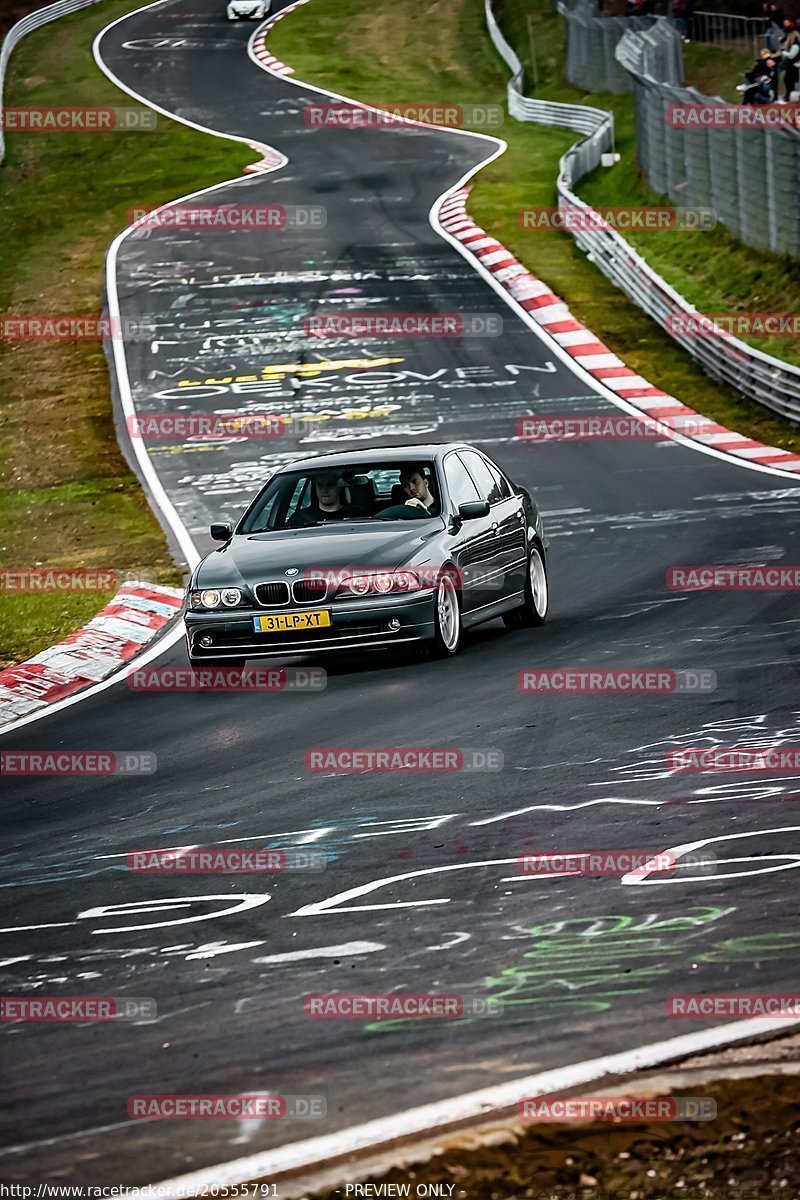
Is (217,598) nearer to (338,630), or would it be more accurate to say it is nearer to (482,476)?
(338,630)

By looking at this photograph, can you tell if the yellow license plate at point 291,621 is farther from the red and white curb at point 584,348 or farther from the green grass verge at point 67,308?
the red and white curb at point 584,348

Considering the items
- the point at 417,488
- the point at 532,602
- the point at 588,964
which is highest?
the point at 588,964

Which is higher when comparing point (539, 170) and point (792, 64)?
point (792, 64)

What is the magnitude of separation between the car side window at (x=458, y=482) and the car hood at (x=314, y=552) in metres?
0.48

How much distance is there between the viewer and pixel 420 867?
25.0ft

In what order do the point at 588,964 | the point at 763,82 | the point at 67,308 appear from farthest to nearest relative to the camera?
the point at 67,308, the point at 763,82, the point at 588,964

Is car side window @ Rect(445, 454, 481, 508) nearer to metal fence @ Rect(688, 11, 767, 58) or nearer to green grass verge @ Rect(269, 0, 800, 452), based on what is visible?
green grass verge @ Rect(269, 0, 800, 452)

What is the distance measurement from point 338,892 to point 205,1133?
7.77 ft

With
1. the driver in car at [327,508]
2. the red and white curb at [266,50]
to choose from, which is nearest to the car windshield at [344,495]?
the driver in car at [327,508]

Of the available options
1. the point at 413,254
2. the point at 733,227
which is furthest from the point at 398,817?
the point at 413,254

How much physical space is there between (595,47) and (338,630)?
40231 millimetres

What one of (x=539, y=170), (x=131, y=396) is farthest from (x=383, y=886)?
(x=539, y=170)

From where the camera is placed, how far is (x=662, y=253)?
32656 mm

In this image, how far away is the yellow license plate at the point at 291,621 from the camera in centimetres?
1220
